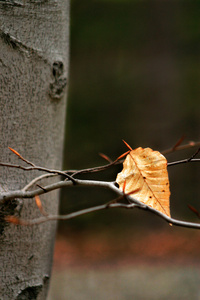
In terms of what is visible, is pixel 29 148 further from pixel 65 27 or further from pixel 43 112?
pixel 65 27

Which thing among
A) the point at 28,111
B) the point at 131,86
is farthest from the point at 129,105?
the point at 28,111

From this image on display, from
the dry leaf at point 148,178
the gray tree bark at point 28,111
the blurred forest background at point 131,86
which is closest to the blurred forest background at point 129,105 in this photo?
the blurred forest background at point 131,86

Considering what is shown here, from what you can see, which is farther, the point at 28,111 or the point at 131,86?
the point at 131,86

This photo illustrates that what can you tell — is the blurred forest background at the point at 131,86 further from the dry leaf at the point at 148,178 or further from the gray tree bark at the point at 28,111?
the dry leaf at the point at 148,178

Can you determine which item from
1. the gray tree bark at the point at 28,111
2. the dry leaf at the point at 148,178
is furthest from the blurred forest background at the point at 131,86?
the dry leaf at the point at 148,178

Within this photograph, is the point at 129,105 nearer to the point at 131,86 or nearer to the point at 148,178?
the point at 131,86

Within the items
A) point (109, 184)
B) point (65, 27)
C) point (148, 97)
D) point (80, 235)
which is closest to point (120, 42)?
point (148, 97)

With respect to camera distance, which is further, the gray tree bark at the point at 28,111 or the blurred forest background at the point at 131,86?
the blurred forest background at the point at 131,86

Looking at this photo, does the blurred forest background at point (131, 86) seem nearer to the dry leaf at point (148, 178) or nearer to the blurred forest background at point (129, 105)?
the blurred forest background at point (129, 105)
